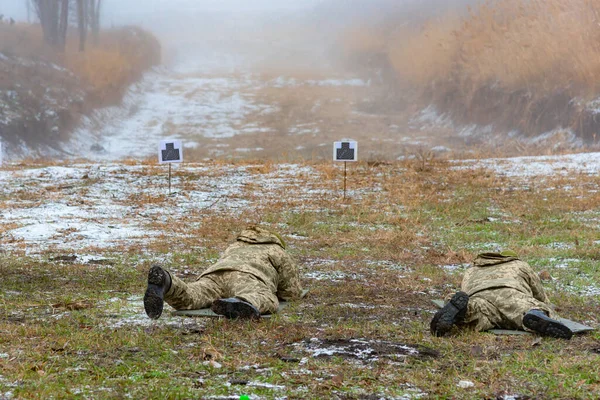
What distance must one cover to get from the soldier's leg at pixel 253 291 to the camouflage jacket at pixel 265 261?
88 millimetres

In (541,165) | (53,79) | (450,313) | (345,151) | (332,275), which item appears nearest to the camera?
(450,313)

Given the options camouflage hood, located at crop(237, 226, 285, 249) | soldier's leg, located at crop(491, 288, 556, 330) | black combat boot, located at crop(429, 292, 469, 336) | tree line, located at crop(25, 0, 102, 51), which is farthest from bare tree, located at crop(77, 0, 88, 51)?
black combat boot, located at crop(429, 292, 469, 336)

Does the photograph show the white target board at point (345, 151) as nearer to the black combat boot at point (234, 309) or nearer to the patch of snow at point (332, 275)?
the patch of snow at point (332, 275)

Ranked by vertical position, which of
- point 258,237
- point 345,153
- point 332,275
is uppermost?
point 345,153

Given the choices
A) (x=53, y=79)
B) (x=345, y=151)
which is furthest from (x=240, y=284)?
(x=53, y=79)

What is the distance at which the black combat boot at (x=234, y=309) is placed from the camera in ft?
17.5

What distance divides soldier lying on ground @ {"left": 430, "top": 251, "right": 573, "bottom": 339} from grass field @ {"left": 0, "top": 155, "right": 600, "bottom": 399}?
111mm

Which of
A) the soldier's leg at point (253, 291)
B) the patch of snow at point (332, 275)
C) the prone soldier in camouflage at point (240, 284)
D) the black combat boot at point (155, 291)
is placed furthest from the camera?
the patch of snow at point (332, 275)

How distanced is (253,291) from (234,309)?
458 millimetres

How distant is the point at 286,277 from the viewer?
6441 mm

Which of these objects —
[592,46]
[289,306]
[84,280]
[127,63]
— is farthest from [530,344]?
[127,63]

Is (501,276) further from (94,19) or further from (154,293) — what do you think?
(94,19)

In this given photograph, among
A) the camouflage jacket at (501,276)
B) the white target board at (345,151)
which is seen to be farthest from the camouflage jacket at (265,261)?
the white target board at (345,151)

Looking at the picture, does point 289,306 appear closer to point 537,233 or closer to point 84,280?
point 84,280
